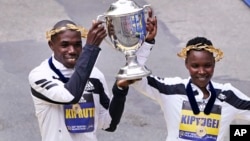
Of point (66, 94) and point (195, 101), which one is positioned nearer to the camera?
point (66, 94)

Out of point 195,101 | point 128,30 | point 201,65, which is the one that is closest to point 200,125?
point 195,101

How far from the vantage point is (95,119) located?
4.06 meters

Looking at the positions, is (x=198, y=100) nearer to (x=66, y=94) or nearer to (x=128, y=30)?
(x=128, y=30)

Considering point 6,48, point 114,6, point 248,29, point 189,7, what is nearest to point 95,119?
point 114,6

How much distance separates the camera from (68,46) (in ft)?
12.8

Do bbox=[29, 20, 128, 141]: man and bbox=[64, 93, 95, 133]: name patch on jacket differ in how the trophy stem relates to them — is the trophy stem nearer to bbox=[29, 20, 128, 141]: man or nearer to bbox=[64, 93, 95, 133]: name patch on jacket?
bbox=[29, 20, 128, 141]: man

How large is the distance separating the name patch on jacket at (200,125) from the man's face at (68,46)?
0.77 metres

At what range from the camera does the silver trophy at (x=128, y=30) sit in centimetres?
375

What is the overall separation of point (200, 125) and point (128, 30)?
770mm

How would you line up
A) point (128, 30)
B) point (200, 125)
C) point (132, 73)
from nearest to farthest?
1. point (132, 73)
2. point (128, 30)
3. point (200, 125)

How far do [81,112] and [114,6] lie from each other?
0.66 metres

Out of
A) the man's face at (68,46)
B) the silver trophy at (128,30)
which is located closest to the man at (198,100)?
the silver trophy at (128,30)

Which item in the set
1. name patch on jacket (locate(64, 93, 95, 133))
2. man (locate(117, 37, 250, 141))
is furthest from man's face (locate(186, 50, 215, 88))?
name patch on jacket (locate(64, 93, 95, 133))

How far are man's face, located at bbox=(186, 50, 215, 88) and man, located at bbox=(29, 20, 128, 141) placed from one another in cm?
46
